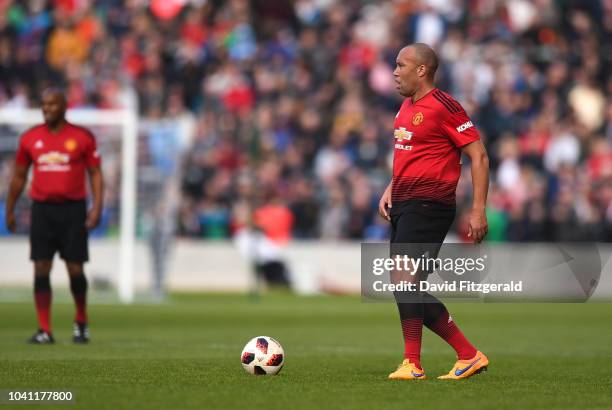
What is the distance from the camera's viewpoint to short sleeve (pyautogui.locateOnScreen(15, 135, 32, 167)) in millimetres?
12891

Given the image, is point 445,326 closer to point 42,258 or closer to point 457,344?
point 457,344

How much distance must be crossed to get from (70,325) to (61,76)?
41.8ft

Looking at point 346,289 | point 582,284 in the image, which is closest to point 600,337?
point 582,284

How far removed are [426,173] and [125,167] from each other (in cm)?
1367

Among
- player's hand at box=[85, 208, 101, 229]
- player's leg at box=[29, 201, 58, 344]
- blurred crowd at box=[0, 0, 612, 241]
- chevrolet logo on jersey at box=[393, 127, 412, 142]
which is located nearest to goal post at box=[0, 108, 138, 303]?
blurred crowd at box=[0, 0, 612, 241]

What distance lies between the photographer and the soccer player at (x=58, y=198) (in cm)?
1277

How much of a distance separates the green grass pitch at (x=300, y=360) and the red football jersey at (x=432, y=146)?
1.38 metres

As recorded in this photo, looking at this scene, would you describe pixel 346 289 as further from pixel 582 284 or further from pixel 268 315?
pixel 582 284

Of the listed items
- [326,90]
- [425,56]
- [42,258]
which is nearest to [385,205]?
[425,56]

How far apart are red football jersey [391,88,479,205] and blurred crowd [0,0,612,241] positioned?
608 inches

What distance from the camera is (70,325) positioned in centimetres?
1642

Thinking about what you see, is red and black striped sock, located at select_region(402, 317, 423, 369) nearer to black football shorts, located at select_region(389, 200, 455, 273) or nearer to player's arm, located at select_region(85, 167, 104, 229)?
black football shorts, located at select_region(389, 200, 455, 273)

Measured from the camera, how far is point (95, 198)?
12836mm

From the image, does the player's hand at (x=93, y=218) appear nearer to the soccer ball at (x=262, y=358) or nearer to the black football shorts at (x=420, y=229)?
the soccer ball at (x=262, y=358)
